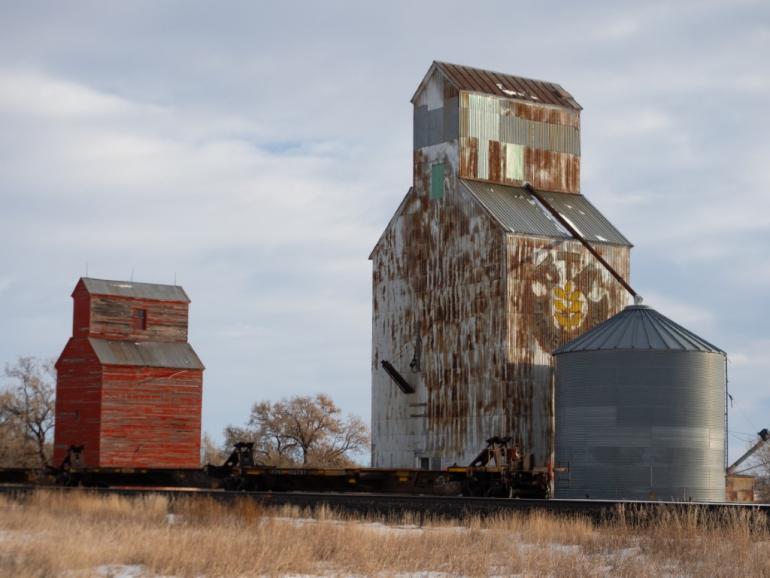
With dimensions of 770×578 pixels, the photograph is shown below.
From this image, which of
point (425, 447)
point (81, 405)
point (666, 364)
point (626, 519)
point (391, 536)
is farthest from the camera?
point (81, 405)

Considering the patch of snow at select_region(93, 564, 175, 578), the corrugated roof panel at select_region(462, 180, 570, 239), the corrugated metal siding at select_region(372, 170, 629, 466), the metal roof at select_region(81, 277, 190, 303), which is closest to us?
the patch of snow at select_region(93, 564, 175, 578)

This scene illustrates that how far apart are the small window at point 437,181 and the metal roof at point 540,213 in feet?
4.20

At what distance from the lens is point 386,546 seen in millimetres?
20031

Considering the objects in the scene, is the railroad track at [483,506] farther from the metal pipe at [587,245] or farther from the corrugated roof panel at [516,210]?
the metal pipe at [587,245]

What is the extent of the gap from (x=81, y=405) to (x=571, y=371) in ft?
91.9

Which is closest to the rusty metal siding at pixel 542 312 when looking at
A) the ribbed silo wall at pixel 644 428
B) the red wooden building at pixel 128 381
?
the ribbed silo wall at pixel 644 428

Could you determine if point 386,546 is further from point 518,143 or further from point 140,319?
point 140,319

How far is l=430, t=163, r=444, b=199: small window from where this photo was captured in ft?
154

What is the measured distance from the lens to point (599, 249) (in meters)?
45.7

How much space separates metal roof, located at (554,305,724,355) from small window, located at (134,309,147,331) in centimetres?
2691

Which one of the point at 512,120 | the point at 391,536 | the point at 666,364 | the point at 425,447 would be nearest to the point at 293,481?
the point at 425,447

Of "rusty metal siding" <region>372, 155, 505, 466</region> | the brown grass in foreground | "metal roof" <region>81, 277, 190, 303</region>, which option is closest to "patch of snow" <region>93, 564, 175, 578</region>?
the brown grass in foreground

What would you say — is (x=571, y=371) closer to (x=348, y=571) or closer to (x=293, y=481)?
(x=293, y=481)

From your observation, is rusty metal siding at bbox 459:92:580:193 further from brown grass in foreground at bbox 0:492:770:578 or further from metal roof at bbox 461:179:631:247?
brown grass in foreground at bbox 0:492:770:578
